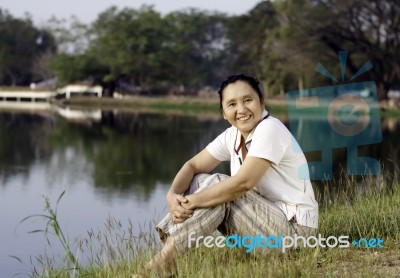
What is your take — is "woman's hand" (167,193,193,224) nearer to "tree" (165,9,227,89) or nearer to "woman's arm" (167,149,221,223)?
"woman's arm" (167,149,221,223)

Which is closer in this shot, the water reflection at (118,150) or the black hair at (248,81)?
the black hair at (248,81)

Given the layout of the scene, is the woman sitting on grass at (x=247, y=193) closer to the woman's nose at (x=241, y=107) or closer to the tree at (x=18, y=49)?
the woman's nose at (x=241, y=107)

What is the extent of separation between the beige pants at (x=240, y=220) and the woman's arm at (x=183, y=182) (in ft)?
0.12

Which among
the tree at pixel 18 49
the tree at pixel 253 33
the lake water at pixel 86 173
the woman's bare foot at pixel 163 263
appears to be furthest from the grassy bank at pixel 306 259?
the tree at pixel 18 49

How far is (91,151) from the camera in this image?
1544 centimetres

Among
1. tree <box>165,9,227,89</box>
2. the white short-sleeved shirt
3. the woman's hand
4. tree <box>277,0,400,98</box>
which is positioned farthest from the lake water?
tree <box>165,9,227,89</box>

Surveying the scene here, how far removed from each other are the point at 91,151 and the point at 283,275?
1322 cm

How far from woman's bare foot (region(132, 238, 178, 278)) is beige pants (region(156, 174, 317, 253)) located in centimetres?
3

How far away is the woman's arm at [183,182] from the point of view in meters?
2.68

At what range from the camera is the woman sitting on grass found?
2.65m

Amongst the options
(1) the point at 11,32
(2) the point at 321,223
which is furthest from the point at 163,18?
(2) the point at 321,223

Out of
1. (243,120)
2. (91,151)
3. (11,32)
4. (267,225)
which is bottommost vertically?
(91,151)

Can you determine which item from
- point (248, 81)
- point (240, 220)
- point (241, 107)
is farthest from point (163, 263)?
point (248, 81)

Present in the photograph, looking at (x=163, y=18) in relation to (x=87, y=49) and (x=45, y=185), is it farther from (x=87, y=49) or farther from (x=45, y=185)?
(x=45, y=185)
